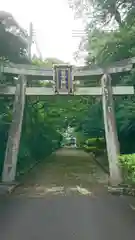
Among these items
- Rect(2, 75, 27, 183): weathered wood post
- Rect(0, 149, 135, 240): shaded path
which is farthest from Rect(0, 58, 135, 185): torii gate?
Rect(0, 149, 135, 240): shaded path

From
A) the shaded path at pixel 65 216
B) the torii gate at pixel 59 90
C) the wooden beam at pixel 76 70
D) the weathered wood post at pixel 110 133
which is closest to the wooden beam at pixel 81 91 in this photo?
the torii gate at pixel 59 90

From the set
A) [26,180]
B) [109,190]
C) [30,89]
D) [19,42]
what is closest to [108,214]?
[109,190]

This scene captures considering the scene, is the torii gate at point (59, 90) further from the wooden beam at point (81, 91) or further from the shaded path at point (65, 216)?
the shaded path at point (65, 216)

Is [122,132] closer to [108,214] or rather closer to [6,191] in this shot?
[6,191]

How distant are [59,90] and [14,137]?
3.09 metres

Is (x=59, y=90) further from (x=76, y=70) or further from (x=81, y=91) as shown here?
(x=76, y=70)

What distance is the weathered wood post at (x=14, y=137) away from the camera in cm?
1579

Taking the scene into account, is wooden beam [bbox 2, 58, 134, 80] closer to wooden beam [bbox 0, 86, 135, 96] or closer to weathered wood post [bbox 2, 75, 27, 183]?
weathered wood post [bbox 2, 75, 27, 183]

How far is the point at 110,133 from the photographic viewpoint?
1667cm

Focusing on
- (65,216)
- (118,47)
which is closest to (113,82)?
(118,47)

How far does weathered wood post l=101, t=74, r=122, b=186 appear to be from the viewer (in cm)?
1498

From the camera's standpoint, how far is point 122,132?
19312 mm

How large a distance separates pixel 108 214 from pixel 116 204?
70.9 inches

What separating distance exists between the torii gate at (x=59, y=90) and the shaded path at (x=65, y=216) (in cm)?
185
